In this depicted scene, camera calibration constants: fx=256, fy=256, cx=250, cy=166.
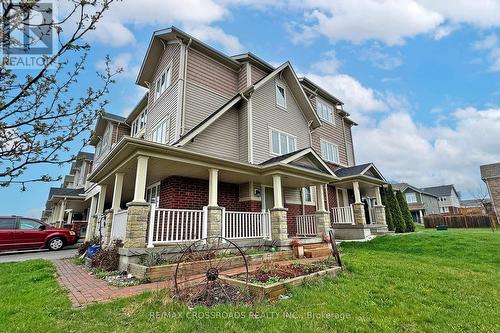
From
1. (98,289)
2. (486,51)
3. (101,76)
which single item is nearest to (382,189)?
(486,51)

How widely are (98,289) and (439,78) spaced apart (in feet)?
73.0

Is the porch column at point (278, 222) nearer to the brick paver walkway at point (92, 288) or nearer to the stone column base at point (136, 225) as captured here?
the brick paver walkway at point (92, 288)

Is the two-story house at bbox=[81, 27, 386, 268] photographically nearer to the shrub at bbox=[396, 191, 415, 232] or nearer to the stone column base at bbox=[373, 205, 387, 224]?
the stone column base at bbox=[373, 205, 387, 224]

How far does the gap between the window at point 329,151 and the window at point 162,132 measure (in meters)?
10.1

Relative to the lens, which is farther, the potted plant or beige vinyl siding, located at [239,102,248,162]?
→ beige vinyl siding, located at [239,102,248,162]

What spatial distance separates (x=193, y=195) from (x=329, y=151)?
11.0m

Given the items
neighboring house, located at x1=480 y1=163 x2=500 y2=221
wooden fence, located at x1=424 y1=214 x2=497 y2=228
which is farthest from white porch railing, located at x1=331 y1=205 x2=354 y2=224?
neighboring house, located at x1=480 y1=163 x2=500 y2=221

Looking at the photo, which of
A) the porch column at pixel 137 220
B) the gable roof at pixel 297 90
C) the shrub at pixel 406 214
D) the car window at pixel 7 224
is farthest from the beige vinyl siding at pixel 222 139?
the shrub at pixel 406 214

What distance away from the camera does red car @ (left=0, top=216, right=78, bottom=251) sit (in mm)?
12648

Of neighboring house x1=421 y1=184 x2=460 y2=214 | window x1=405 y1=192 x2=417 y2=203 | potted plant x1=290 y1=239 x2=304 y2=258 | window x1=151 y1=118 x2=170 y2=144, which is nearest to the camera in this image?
potted plant x1=290 y1=239 x2=304 y2=258

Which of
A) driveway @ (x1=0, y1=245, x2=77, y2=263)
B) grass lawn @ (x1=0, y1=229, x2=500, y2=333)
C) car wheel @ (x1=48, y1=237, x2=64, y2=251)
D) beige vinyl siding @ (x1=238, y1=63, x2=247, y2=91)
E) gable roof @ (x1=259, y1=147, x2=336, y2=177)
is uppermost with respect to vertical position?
beige vinyl siding @ (x1=238, y1=63, x2=247, y2=91)

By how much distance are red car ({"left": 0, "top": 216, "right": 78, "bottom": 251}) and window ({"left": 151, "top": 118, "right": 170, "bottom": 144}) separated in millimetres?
7791

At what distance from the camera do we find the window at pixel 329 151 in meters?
17.2

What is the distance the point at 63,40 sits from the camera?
2.49m
